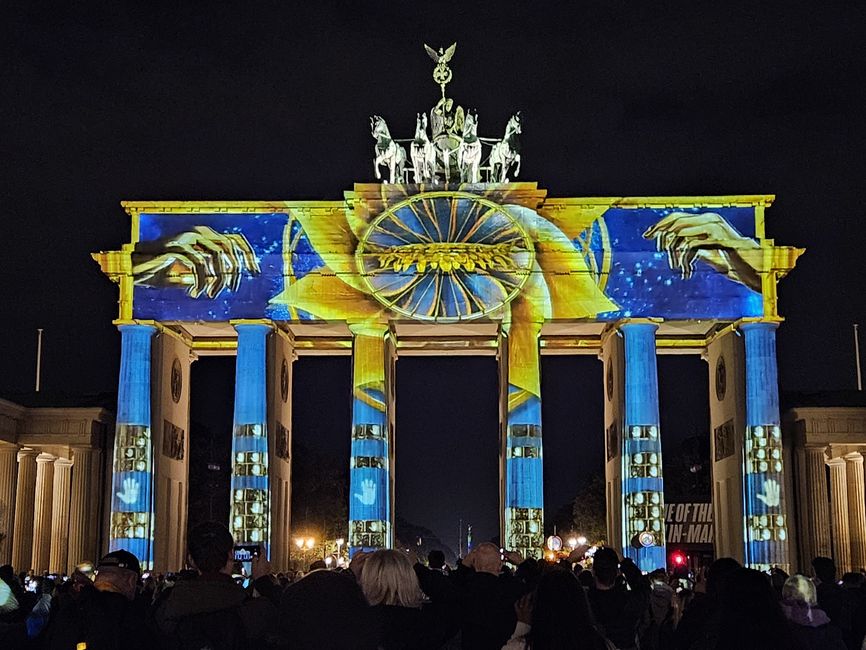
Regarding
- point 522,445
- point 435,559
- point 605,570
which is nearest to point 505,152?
point 522,445

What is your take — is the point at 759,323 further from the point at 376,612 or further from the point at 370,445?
the point at 376,612

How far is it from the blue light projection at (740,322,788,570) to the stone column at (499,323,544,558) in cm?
939

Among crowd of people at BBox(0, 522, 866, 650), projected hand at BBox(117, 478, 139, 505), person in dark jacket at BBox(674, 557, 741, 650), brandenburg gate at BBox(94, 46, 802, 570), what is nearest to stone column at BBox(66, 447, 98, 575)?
brandenburg gate at BBox(94, 46, 802, 570)

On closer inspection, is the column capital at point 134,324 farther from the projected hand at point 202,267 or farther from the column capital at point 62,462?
the column capital at point 62,462

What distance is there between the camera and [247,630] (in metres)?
9.73

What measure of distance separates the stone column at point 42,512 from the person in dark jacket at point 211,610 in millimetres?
59548

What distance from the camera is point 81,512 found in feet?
218

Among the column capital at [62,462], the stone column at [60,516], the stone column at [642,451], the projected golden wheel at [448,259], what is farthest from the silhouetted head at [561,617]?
the column capital at [62,462]

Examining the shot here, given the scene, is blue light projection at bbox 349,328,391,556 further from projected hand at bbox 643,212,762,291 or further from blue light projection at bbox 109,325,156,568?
projected hand at bbox 643,212,762,291

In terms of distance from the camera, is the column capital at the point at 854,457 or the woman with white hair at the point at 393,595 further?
the column capital at the point at 854,457

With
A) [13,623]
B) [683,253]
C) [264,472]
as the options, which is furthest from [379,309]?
[13,623]

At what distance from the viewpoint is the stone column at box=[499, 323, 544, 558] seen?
6156 cm

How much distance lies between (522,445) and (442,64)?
63.0ft

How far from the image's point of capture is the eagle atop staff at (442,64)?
6669 cm
